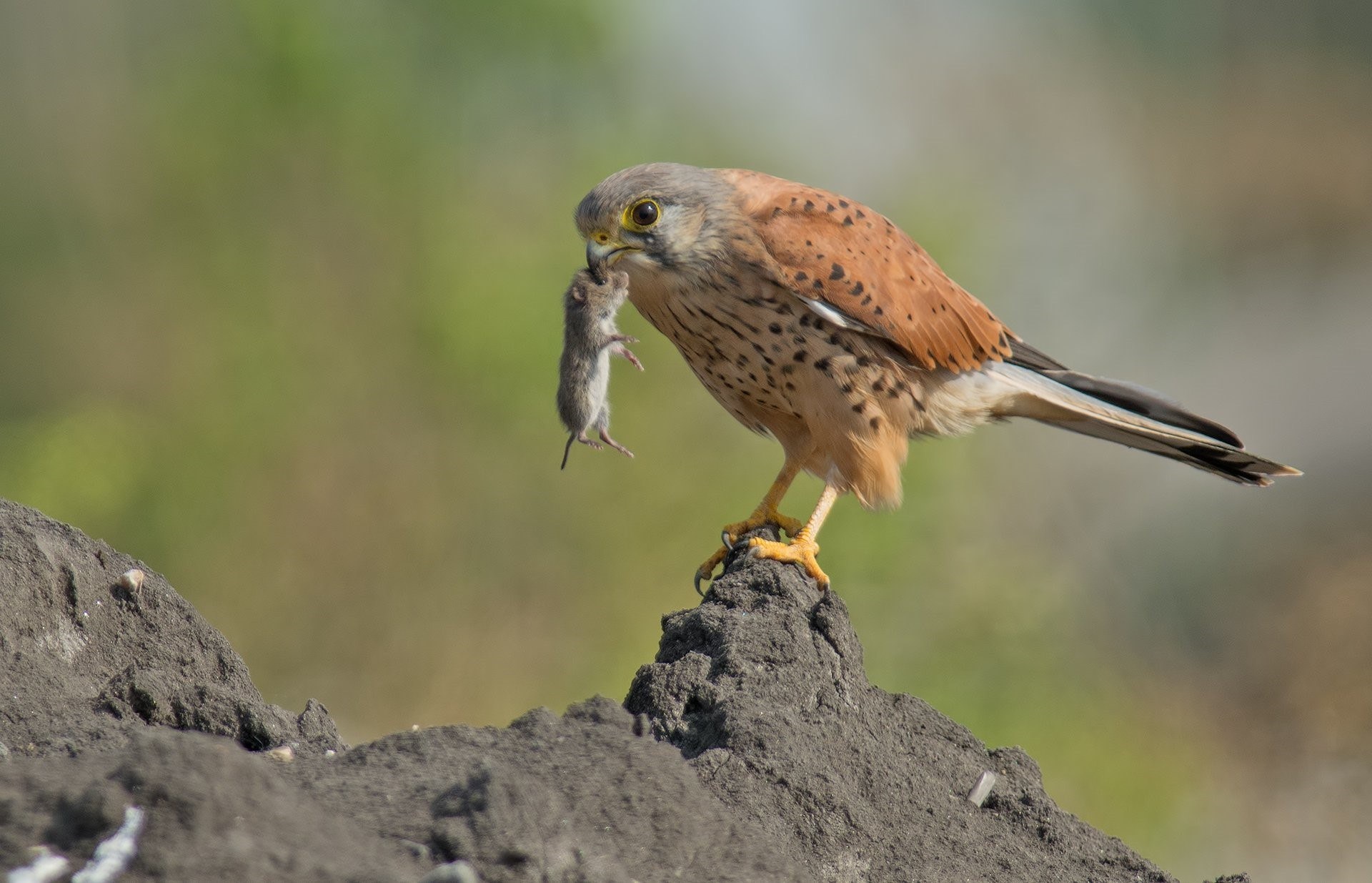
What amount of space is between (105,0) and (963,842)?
28.7 ft

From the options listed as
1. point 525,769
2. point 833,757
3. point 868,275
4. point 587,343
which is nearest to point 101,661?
point 525,769

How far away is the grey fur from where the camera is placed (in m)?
3.90

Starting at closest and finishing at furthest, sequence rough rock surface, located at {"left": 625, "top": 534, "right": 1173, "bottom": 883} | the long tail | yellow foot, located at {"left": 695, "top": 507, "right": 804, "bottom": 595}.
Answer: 1. rough rock surface, located at {"left": 625, "top": 534, "right": 1173, "bottom": 883}
2. yellow foot, located at {"left": 695, "top": 507, "right": 804, "bottom": 595}
3. the long tail

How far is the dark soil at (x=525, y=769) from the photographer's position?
1.67 metres

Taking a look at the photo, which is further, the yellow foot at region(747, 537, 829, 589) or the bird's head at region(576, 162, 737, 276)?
the bird's head at region(576, 162, 737, 276)

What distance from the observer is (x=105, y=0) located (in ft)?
29.8

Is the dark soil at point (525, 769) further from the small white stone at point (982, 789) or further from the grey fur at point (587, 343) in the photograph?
the grey fur at point (587, 343)

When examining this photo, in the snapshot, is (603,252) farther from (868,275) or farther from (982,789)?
(982,789)

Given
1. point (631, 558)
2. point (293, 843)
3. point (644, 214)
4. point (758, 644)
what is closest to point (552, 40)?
point (631, 558)

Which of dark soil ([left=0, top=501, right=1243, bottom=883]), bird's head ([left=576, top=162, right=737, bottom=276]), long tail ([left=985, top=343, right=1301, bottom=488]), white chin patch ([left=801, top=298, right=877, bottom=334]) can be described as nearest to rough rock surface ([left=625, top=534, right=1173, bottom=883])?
dark soil ([left=0, top=501, right=1243, bottom=883])

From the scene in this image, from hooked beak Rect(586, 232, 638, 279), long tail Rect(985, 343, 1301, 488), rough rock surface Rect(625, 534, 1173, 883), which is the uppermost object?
long tail Rect(985, 343, 1301, 488)

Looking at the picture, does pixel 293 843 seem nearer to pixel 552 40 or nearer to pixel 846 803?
pixel 846 803

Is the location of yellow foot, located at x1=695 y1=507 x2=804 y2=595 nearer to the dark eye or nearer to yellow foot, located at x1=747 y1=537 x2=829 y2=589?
yellow foot, located at x1=747 y1=537 x2=829 y2=589

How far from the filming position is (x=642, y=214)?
3920 mm
